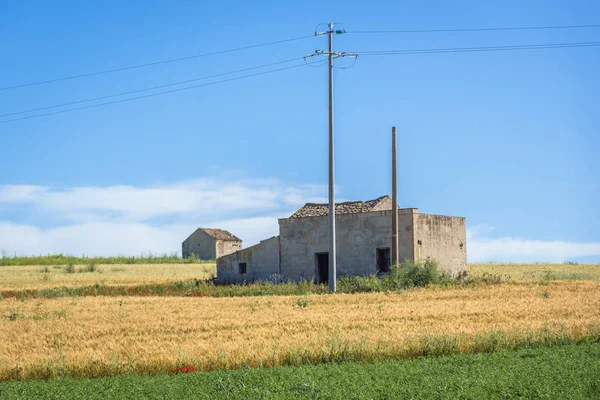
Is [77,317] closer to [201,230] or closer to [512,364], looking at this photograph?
[512,364]

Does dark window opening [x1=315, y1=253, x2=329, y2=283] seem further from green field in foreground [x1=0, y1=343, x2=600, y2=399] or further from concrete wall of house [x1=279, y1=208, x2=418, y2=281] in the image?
green field in foreground [x1=0, y1=343, x2=600, y2=399]

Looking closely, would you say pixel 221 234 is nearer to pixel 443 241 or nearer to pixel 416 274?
pixel 443 241

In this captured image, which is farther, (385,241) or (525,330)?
(385,241)

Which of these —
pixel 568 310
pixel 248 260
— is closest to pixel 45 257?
pixel 248 260

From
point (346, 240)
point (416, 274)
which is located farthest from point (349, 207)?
point (416, 274)

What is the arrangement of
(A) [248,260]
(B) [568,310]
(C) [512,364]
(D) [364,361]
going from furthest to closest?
1. (A) [248,260]
2. (B) [568,310]
3. (D) [364,361]
4. (C) [512,364]

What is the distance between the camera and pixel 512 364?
1197 cm

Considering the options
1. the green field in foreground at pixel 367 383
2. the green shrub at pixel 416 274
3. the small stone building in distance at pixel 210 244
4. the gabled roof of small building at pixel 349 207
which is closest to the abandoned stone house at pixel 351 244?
the gabled roof of small building at pixel 349 207

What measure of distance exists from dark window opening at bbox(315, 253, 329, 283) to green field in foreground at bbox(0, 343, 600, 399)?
27.0 m

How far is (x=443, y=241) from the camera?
38781 millimetres

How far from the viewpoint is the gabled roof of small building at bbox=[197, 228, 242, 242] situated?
8106cm

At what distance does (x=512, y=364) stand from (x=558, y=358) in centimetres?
106

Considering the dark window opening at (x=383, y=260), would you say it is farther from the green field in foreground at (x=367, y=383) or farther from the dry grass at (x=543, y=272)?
the green field in foreground at (x=367, y=383)

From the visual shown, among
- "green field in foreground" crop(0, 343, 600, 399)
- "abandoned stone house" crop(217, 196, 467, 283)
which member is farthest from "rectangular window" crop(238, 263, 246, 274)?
"green field in foreground" crop(0, 343, 600, 399)
